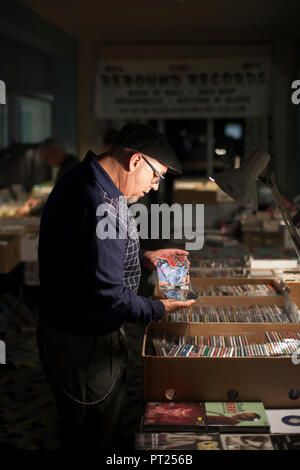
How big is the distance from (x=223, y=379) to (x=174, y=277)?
50 cm

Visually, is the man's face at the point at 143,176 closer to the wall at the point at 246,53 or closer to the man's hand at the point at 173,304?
the man's hand at the point at 173,304

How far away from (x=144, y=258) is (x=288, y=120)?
6.65m

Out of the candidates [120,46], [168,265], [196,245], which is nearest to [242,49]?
[120,46]

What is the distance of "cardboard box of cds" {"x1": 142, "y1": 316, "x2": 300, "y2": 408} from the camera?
1.94 m

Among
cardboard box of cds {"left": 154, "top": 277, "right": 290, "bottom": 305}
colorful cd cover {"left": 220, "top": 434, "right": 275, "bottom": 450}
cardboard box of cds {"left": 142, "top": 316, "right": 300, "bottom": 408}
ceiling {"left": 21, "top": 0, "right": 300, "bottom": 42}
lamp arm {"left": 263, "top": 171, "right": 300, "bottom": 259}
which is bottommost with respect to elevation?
colorful cd cover {"left": 220, "top": 434, "right": 275, "bottom": 450}

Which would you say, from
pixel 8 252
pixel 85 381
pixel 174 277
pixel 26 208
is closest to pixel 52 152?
pixel 26 208

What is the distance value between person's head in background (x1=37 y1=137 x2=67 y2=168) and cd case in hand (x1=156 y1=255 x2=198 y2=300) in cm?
335

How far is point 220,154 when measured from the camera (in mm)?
3682

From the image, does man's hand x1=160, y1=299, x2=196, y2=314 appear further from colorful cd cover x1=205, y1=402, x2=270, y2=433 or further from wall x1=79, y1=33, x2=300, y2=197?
wall x1=79, y1=33, x2=300, y2=197

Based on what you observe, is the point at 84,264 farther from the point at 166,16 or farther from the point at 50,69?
the point at 50,69

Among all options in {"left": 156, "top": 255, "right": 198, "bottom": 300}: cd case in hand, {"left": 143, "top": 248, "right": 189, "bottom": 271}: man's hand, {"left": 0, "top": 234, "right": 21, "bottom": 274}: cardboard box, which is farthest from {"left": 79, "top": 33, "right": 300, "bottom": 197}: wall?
{"left": 156, "top": 255, "right": 198, "bottom": 300}: cd case in hand

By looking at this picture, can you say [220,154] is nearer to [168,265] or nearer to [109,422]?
[168,265]

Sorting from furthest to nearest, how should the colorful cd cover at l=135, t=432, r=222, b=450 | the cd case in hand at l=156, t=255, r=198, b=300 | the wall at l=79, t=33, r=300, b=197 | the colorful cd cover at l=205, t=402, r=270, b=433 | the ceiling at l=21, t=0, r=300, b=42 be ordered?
the wall at l=79, t=33, r=300, b=197 < the ceiling at l=21, t=0, r=300, b=42 < the cd case in hand at l=156, t=255, r=198, b=300 < the colorful cd cover at l=205, t=402, r=270, b=433 < the colorful cd cover at l=135, t=432, r=222, b=450

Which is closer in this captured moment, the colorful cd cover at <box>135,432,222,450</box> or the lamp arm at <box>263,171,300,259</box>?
the colorful cd cover at <box>135,432,222,450</box>
